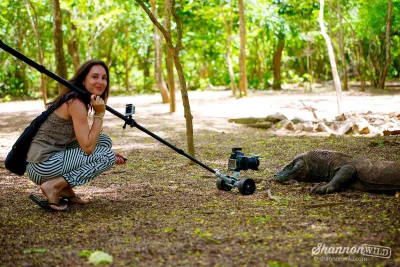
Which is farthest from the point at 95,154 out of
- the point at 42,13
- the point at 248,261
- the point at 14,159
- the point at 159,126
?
the point at 42,13

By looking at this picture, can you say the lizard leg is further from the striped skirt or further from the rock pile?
the rock pile

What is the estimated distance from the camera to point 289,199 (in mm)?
4547

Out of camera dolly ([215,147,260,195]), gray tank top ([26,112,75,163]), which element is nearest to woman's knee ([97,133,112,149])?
gray tank top ([26,112,75,163])

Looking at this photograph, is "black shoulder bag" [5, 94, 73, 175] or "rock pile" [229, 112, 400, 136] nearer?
"black shoulder bag" [5, 94, 73, 175]

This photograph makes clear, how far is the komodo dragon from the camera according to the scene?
15.0 feet

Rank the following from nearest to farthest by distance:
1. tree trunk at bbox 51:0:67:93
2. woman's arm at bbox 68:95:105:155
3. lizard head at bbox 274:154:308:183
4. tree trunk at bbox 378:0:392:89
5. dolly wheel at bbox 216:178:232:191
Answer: woman's arm at bbox 68:95:105:155 → dolly wheel at bbox 216:178:232:191 → lizard head at bbox 274:154:308:183 → tree trunk at bbox 51:0:67:93 → tree trunk at bbox 378:0:392:89

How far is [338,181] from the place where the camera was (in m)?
4.72

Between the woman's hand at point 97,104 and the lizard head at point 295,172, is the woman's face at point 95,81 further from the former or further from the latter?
the lizard head at point 295,172

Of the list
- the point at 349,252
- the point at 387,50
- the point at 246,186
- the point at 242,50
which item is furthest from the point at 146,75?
the point at 349,252

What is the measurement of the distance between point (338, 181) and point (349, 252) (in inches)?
69.3

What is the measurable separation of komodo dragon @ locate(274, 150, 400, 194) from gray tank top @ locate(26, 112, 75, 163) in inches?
83.0

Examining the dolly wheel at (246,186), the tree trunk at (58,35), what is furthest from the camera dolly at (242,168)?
the tree trunk at (58,35)

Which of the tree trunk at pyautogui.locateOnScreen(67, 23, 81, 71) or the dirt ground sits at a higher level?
the tree trunk at pyautogui.locateOnScreen(67, 23, 81, 71)

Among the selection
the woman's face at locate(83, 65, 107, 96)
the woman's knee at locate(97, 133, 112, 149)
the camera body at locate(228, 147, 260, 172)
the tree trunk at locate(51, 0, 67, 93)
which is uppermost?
the tree trunk at locate(51, 0, 67, 93)
